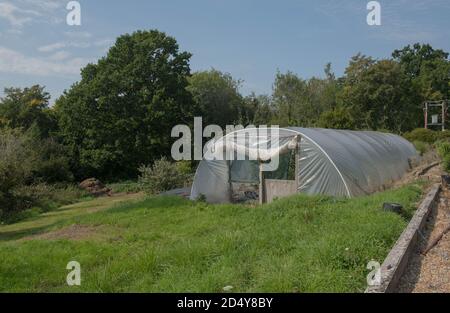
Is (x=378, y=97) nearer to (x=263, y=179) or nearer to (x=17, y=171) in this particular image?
(x=263, y=179)

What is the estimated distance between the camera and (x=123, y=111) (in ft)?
87.9

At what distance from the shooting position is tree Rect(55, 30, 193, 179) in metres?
26.2

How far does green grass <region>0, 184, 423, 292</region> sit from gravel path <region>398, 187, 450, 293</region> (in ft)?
1.25

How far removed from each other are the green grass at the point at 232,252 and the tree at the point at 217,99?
23.2 metres

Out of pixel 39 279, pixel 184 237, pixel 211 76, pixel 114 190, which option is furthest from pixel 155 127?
pixel 39 279

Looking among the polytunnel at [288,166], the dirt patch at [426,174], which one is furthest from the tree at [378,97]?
the polytunnel at [288,166]

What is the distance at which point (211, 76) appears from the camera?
121 feet

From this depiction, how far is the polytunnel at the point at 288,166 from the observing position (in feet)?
39.2

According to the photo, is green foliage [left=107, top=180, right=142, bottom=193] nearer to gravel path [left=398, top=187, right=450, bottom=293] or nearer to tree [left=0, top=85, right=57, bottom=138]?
tree [left=0, top=85, right=57, bottom=138]

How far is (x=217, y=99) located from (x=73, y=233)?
25.6m

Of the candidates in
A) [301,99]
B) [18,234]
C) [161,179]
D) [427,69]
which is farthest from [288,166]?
[427,69]

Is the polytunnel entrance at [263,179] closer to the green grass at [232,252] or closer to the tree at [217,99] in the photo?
the green grass at [232,252]

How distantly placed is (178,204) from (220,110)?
72.4 ft
